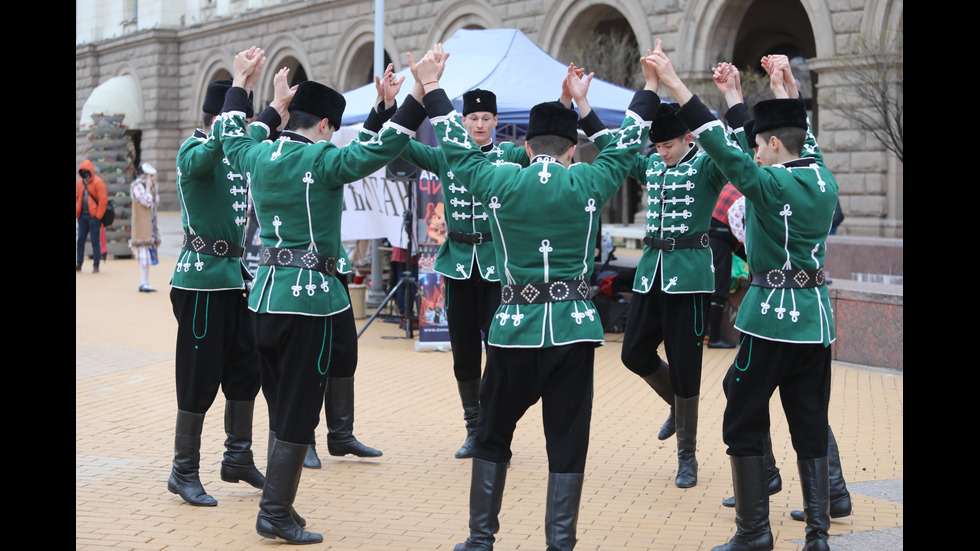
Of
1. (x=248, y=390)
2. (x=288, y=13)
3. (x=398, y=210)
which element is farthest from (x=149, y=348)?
(x=288, y=13)

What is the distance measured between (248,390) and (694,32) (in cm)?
1822

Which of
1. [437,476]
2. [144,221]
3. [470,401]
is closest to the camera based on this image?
[437,476]

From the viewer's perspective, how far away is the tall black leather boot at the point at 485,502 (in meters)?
4.73

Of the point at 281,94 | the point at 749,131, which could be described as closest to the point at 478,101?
the point at 281,94

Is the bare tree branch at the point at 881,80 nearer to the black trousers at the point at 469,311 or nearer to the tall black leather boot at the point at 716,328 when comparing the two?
the tall black leather boot at the point at 716,328

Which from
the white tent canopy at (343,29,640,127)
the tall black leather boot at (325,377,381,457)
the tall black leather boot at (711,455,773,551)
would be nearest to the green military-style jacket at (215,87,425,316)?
the tall black leather boot at (325,377,381,457)

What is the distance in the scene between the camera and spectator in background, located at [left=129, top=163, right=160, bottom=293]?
56.9 ft

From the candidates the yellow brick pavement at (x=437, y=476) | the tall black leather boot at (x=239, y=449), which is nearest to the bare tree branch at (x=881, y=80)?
the yellow brick pavement at (x=437, y=476)

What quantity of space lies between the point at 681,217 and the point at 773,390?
1.65m

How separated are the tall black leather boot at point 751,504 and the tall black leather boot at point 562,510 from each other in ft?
2.80

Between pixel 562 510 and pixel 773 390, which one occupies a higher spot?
pixel 773 390

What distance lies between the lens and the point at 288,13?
33625 mm

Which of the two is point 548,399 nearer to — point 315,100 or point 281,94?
point 315,100

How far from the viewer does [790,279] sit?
5109 millimetres
